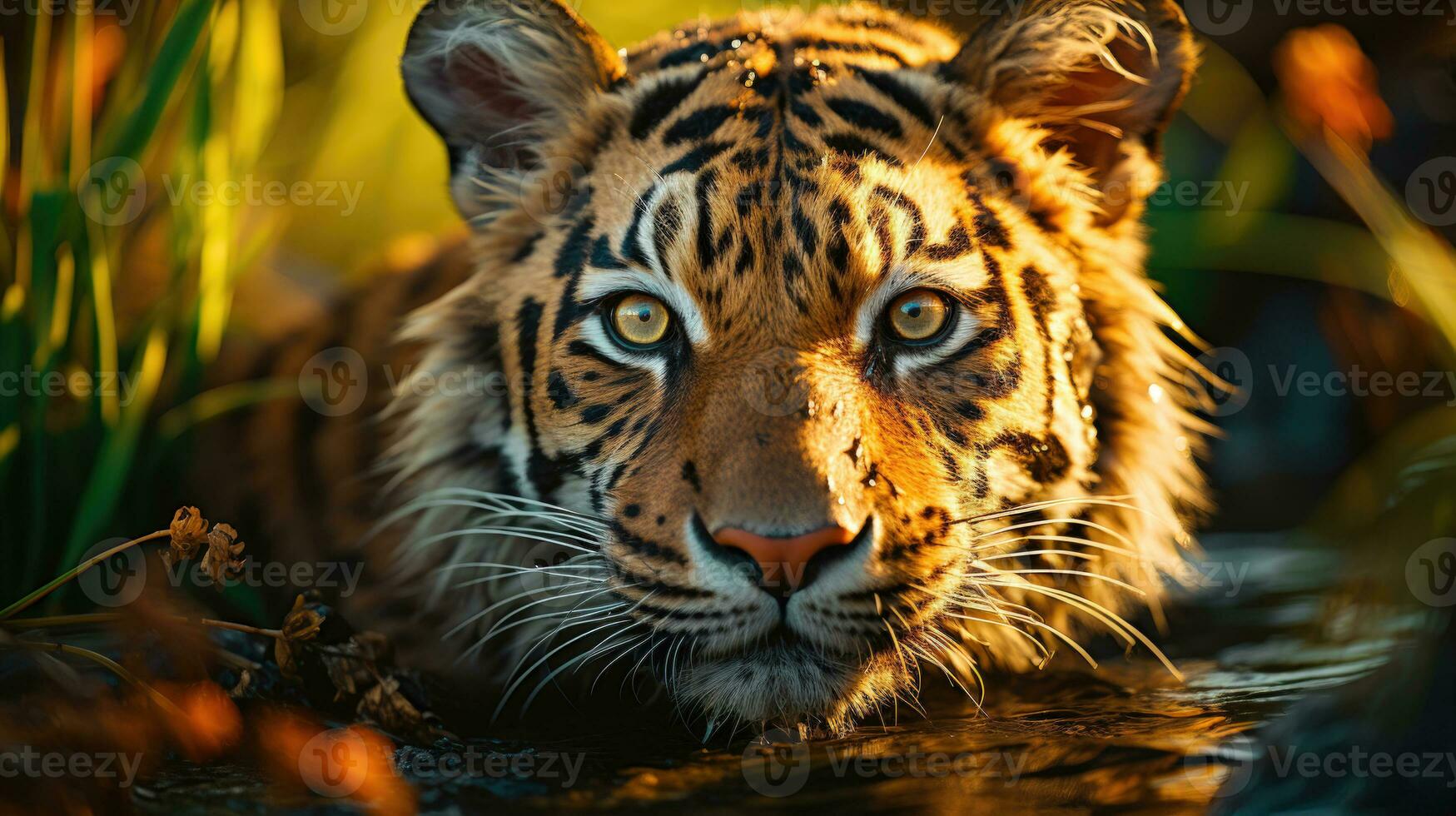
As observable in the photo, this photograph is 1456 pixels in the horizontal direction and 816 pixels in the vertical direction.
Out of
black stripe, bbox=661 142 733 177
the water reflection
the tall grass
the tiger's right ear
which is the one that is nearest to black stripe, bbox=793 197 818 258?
black stripe, bbox=661 142 733 177

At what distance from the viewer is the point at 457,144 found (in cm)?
342

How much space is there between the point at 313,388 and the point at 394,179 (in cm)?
305

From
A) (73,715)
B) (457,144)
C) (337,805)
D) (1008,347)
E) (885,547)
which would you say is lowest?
(337,805)

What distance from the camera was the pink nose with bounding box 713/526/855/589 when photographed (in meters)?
2.30

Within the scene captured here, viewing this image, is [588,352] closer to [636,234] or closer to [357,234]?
[636,234]

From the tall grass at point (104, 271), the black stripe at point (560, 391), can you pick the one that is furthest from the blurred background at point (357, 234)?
the black stripe at point (560, 391)

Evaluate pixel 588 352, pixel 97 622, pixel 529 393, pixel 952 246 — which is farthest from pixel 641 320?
pixel 97 622

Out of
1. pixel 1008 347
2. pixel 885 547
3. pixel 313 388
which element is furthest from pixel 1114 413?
pixel 313 388

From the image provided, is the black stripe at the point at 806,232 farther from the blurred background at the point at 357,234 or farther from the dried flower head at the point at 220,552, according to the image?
the blurred background at the point at 357,234

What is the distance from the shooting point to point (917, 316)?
2834 millimetres

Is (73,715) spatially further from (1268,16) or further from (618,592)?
(1268,16)

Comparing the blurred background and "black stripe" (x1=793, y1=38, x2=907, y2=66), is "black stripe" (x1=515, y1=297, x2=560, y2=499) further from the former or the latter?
"black stripe" (x1=793, y1=38, x2=907, y2=66)

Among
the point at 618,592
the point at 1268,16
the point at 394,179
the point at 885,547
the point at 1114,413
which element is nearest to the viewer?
the point at 885,547

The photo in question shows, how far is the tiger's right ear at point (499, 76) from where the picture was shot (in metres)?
3.17
